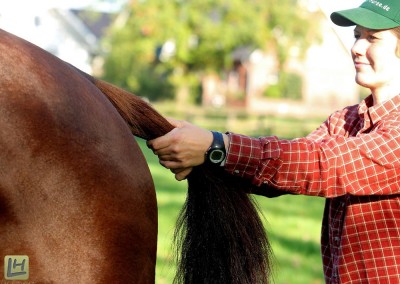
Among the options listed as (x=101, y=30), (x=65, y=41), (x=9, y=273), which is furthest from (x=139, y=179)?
(x=101, y=30)

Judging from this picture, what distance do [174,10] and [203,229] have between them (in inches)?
1344

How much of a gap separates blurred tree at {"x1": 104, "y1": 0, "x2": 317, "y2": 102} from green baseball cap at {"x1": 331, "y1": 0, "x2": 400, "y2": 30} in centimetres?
3280

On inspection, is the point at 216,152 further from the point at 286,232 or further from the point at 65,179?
the point at 286,232

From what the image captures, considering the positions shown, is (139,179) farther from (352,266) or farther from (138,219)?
(352,266)

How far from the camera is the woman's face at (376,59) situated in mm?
2617

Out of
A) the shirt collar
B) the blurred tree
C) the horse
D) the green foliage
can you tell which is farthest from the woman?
the green foliage

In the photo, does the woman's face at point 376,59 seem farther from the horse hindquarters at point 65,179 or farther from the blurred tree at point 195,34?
the blurred tree at point 195,34

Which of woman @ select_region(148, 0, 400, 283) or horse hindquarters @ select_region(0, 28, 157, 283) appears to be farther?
woman @ select_region(148, 0, 400, 283)

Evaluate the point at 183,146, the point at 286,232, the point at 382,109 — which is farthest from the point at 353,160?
the point at 286,232

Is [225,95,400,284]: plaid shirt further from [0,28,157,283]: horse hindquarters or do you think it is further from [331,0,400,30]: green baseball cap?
[0,28,157,283]: horse hindquarters

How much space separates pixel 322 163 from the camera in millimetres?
2434

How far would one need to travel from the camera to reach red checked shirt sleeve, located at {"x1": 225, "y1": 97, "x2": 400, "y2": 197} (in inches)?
95.4

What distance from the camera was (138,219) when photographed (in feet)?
6.75

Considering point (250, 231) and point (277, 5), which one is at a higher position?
point (277, 5)
